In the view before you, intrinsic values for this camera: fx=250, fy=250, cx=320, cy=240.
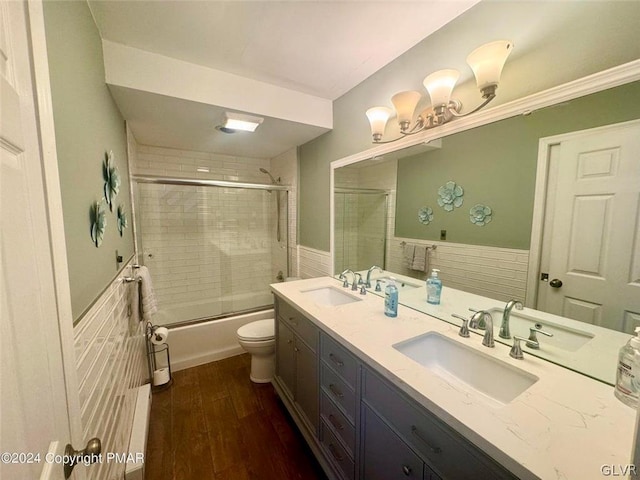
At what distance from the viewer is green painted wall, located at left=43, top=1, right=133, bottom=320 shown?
2.54ft

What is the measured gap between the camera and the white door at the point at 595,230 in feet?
2.66

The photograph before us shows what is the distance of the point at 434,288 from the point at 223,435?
1.68 m

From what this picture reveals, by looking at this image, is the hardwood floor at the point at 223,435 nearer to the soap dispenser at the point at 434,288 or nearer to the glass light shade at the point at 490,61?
the soap dispenser at the point at 434,288

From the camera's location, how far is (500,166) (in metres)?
1.16

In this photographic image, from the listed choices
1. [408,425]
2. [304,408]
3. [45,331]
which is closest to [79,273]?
[45,331]

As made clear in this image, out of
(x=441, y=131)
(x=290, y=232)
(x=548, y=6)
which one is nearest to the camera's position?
(x=548, y=6)

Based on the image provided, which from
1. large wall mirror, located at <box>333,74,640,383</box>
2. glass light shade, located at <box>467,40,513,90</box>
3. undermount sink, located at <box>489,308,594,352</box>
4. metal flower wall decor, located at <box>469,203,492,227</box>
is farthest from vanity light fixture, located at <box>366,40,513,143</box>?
undermount sink, located at <box>489,308,594,352</box>

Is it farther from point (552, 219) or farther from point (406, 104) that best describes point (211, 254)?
point (552, 219)

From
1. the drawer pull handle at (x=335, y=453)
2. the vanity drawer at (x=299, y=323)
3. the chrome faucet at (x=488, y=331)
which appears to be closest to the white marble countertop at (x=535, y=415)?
the chrome faucet at (x=488, y=331)

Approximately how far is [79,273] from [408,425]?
1.24 meters

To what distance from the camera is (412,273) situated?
5.25ft

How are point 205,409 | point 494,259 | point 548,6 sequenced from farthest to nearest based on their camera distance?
point 205,409 → point 494,259 → point 548,6

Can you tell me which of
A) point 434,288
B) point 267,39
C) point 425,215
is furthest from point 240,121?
point 434,288

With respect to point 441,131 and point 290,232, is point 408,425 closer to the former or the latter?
point 441,131
